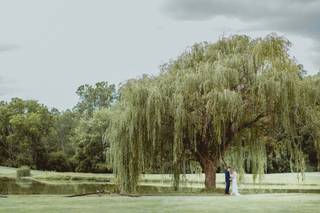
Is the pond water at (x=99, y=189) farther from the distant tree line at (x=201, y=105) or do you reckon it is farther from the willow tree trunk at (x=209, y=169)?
the distant tree line at (x=201, y=105)

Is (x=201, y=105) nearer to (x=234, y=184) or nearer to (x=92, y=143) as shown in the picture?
(x=234, y=184)

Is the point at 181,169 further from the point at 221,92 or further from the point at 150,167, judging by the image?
the point at 221,92

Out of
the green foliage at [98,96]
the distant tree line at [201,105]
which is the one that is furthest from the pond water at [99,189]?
the green foliage at [98,96]

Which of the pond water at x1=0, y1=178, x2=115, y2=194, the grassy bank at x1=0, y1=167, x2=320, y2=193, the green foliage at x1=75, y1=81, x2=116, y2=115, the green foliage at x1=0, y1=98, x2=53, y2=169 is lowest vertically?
the pond water at x1=0, y1=178, x2=115, y2=194

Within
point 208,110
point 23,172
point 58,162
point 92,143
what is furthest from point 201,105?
point 58,162

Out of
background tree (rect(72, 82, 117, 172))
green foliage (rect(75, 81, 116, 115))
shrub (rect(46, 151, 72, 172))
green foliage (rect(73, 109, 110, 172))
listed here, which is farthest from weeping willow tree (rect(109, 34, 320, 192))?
green foliage (rect(75, 81, 116, 115))

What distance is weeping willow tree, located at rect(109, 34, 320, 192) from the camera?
90.6ft

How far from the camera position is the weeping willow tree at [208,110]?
90.6ft

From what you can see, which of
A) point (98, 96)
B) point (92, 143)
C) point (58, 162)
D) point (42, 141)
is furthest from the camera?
point (98, 96)

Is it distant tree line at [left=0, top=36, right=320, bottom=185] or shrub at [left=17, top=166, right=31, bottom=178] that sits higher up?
distant tree line at [left=0, top=36, right=320, bottom=185]

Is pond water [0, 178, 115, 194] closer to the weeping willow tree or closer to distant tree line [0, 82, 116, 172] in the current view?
the weeping willow tree

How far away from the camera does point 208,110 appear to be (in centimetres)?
2733

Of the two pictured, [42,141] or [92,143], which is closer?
[92,143]

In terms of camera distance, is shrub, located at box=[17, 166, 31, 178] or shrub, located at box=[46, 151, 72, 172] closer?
shrub, located at box=[17, 166, 31, 178]
